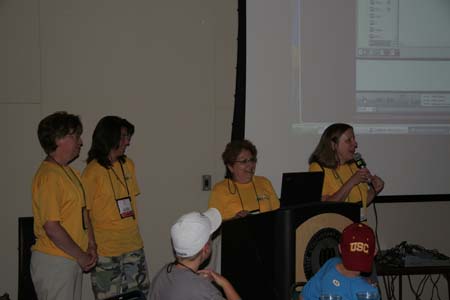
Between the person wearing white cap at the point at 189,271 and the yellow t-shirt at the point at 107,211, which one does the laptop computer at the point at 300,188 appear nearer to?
the person wearing white cap at the point at 189,271

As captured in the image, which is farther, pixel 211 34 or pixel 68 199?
pixel 211 34

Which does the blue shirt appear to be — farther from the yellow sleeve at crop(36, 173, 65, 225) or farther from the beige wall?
the beige wall

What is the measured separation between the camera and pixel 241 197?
150 inches

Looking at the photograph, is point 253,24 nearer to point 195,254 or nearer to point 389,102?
point 389,102

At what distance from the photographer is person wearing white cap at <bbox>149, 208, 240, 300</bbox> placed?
2113 mm

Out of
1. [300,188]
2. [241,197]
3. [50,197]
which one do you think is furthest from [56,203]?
[300,188]

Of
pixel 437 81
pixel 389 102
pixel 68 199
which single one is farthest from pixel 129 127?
pixel 437 81

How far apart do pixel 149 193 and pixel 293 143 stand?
4.13 ft

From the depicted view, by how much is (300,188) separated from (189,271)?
1.22m

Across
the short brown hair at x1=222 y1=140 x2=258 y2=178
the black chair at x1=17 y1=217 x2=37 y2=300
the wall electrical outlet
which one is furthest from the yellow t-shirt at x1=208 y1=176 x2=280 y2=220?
the black chair at x1=17 y1=217 x2=37 y2=300

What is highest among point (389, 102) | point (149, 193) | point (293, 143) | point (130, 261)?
point (389, 102)

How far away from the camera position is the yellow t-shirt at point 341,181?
3818 mm

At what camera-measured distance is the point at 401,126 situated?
4.67 meters

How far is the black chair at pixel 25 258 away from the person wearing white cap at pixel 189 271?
1709 millimetres
